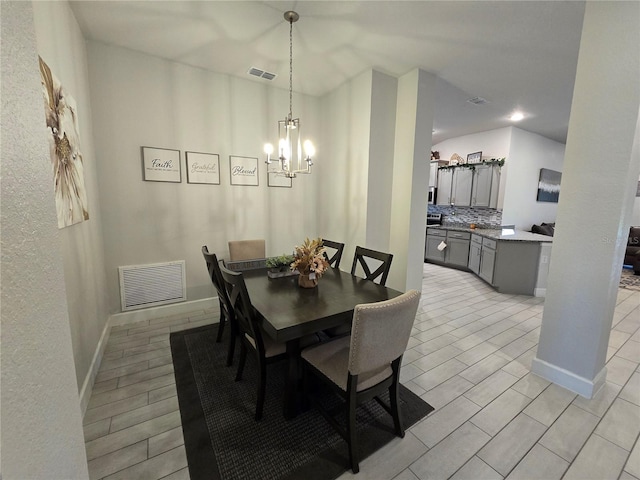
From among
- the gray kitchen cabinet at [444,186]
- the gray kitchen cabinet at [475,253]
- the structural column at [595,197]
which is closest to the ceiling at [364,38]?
the structural column at [595,197]

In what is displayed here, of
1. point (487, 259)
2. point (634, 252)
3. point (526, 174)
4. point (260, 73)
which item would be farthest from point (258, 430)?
point (634, 252)

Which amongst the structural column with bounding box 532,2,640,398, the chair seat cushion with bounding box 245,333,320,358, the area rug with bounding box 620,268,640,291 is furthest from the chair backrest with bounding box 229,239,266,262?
the area rug with bounding box 620,268,640,291

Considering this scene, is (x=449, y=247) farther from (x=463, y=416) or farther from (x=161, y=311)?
(x=161, y=311)

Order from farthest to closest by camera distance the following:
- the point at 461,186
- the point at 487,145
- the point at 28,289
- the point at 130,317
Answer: the point at 461,186 < the point at 487,145 < the point at 130,317 < the point at 28,289

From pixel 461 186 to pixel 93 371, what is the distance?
267 inches

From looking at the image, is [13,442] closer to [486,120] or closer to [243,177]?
[243,177]

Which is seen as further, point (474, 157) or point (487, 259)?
point (474, 157)

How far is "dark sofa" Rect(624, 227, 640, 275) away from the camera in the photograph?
5461mm

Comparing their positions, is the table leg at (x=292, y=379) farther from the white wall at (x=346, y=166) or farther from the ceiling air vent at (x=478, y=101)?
the ceiling air vent at (x=478, y=101)

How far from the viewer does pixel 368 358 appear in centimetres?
138

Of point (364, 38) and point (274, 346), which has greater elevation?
point (364, 38)

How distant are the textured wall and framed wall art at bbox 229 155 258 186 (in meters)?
2.98

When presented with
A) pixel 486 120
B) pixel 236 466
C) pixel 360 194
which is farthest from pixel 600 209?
pixel 486 120

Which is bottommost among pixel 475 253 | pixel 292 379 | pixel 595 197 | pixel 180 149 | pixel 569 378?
pixel 569 378
